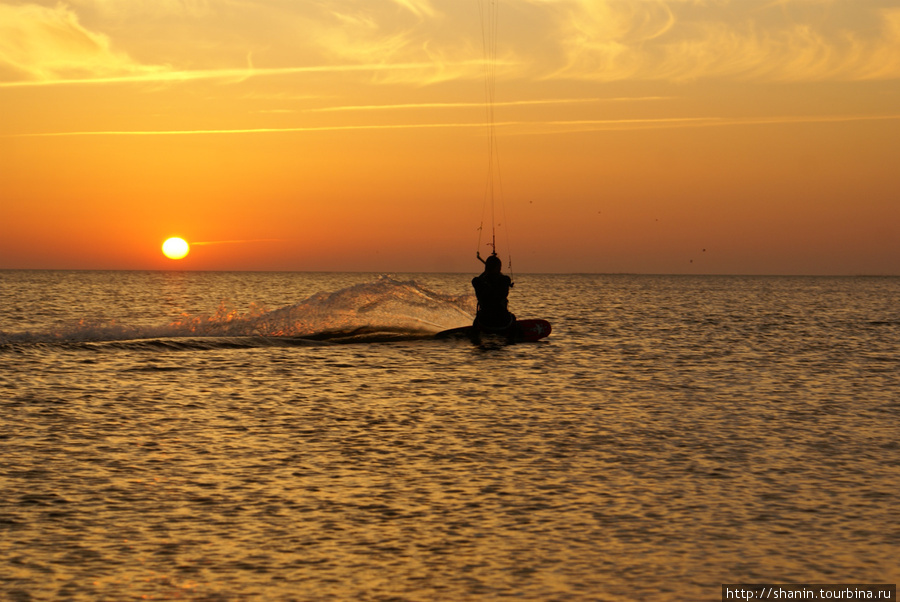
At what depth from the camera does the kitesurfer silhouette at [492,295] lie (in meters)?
29.5

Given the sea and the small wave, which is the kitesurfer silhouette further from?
the small wave

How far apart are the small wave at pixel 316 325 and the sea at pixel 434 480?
18.9 ft

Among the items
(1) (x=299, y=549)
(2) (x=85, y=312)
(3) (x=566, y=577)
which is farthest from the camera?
(2) (x=85, y=312)

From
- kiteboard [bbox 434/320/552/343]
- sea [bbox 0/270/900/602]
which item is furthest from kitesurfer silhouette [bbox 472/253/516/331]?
sea [bbox 0/270/900/602]

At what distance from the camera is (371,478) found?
12.4 metres

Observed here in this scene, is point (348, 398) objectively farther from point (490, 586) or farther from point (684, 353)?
point (684, 353)

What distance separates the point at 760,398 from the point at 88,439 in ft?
47.8

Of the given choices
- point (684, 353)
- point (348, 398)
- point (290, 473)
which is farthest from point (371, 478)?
point (684, 353)

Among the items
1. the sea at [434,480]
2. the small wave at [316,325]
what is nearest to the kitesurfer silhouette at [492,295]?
the sea at [434,480]

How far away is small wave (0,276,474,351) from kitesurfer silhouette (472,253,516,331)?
589cm

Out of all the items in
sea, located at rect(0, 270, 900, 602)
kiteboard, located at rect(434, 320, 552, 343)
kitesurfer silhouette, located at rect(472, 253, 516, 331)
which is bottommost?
sea, located at rect(0, 270, 900, 602)

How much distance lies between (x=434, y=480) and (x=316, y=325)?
26746 mm

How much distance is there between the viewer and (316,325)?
3850cm

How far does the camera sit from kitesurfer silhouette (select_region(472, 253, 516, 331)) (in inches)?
1160
